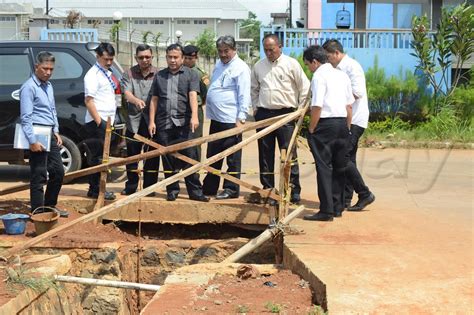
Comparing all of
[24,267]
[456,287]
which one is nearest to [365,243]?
[456,287]

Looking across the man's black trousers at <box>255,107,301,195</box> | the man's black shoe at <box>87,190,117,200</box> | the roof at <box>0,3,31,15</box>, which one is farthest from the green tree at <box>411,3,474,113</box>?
the roof at <box>0,3,31,15</box>

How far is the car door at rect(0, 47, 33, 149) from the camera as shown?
9.47m

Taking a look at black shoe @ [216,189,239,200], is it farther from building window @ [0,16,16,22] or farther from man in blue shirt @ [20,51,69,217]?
building window @ [0,16,16,22]

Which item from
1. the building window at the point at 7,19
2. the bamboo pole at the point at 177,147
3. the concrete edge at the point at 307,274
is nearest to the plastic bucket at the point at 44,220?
the bamboo pole at the point at 177,147

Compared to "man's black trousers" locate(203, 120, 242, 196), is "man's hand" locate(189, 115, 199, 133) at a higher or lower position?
higher

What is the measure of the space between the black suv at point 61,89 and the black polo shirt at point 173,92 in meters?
1.36

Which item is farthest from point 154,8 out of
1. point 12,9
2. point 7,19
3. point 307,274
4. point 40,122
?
point 307,274

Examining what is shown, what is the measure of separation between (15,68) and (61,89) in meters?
0.76

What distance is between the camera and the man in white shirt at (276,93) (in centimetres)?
804

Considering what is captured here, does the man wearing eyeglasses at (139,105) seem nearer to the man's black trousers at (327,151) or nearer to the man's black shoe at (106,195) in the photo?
the man's black shoe at (106,195)

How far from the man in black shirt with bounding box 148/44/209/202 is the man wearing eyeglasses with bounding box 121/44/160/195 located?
208 mm

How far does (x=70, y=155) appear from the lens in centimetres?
940

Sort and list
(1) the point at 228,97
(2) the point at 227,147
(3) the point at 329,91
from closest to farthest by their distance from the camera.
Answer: (3) the point at 329,91, (1) the point at 228,97, (2) the point at 227,147

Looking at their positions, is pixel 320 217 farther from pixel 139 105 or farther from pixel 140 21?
pixel 140 21
